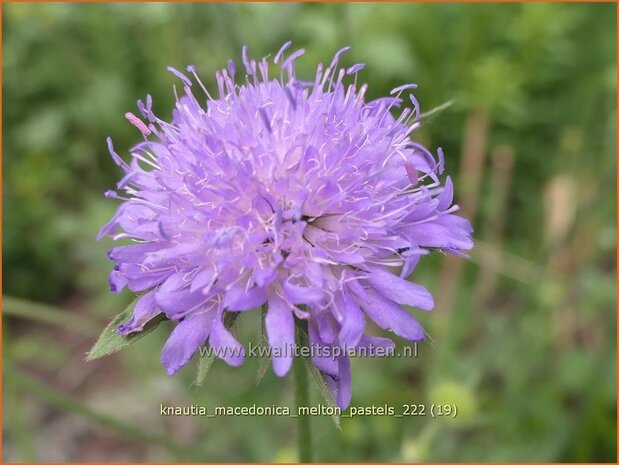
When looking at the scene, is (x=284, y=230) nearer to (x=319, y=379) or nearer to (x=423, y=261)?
(x=319, y=379)

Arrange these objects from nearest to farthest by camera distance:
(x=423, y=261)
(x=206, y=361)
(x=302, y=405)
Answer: (x=206, y=361)
(x=302, y=405)
(x=423, y=261)

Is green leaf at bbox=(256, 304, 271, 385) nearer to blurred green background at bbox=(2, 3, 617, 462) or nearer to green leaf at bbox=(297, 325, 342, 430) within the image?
green leaf at bbox=(297, 325, 342, 430)

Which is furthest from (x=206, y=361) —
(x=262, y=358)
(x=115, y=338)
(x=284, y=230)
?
(x=284, y=230)

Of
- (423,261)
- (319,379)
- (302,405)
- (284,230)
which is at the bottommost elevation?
(423,261)

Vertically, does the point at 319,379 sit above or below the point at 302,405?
above

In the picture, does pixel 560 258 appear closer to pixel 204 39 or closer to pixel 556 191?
pixel 556 191

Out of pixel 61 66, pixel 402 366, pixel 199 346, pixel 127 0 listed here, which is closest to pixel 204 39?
pixel 127 0
